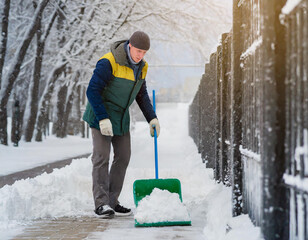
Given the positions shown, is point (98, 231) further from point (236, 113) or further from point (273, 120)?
point (273, 120)

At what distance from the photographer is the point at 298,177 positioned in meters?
2.43

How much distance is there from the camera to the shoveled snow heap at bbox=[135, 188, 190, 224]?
4.64m

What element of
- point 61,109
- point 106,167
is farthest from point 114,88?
point 61,109

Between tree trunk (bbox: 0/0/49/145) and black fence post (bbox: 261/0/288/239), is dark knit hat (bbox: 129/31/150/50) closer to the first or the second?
black fence post (bbox: 261/0/288/239)

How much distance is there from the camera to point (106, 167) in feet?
17.5

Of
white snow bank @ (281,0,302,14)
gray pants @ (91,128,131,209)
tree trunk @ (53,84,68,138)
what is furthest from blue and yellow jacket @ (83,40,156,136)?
tree trunk @ (53,84,68,138)

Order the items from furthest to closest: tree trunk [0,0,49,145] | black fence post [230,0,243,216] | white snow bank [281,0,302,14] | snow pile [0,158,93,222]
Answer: tree trunk [0,0,49,145]
snow pile [0,158,93,222]
black fence post [230,0,243,216]
white snow bank [281,0,302,14]

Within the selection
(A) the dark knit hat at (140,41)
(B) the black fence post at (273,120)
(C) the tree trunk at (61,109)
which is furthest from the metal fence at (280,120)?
(C) the tree trunk at (61,109)

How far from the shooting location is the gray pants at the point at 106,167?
524 cm

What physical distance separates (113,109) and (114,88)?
0.23m

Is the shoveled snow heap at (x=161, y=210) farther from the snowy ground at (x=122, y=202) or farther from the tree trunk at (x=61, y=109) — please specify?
the tree trunk at (x=61, y=109)

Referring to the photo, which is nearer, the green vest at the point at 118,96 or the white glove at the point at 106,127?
the white glove at the point at 106,127

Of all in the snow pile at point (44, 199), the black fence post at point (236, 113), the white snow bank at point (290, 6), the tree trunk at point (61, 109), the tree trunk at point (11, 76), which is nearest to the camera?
the white snow bank at point (290, 6)

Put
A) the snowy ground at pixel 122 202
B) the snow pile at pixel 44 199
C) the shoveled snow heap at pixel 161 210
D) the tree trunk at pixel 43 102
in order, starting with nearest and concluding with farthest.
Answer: the snowy ground at pixel 122 202 < the shoveled snow heap at pixel 161 210 < the snow pile at pixel 44 199 < the tree trunk at pixel 43 102
